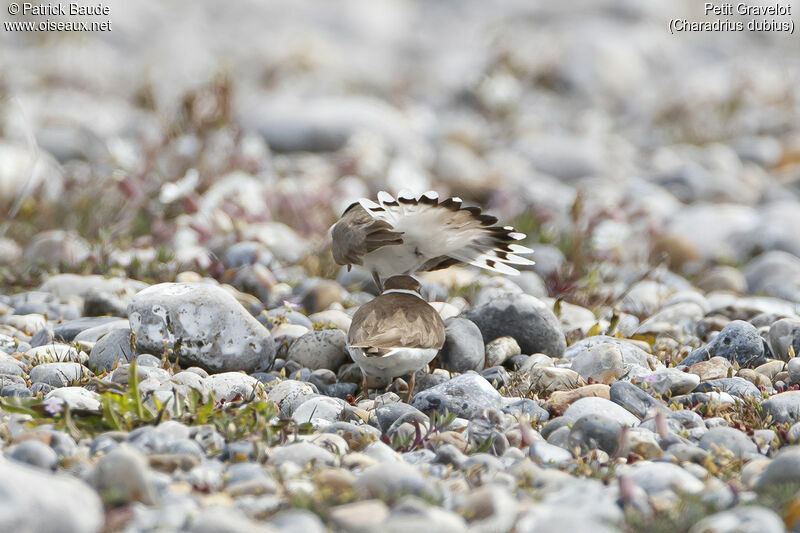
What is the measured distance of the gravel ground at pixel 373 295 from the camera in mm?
2605

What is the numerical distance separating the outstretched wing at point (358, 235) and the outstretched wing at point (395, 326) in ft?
0.74

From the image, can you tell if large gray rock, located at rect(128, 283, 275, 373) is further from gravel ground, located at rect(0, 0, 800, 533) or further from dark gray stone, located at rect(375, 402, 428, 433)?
dark gray stone, located at rect(375, 402, 428, 433)

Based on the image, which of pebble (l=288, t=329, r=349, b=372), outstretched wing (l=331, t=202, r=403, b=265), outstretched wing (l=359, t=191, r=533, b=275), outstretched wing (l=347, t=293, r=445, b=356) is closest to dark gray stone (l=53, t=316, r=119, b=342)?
pebble (l=288, t=329, r=349, b=372)

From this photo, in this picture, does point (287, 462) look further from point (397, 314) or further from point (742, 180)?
point (742, 180)

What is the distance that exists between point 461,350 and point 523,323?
0.42 m

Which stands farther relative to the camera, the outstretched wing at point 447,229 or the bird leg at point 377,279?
the bird leg at point 377,279

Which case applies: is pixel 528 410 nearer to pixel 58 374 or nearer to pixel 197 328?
pixel 197 328

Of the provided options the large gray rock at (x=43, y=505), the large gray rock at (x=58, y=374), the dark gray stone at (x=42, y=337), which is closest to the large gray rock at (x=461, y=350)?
the large gray rock at (x=58, y=374)

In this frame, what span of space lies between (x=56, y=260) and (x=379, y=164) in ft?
11.4

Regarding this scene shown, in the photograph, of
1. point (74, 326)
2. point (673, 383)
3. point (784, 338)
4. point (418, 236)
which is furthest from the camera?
point (74, 326)

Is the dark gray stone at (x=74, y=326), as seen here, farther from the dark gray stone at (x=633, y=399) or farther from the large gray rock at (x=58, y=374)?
the dark gray stone at (x=633, y=399)

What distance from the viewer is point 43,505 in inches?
84.7

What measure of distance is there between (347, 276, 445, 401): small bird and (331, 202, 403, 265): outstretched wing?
0.73 ft

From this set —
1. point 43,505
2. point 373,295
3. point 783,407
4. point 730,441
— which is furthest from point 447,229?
point 373,295
